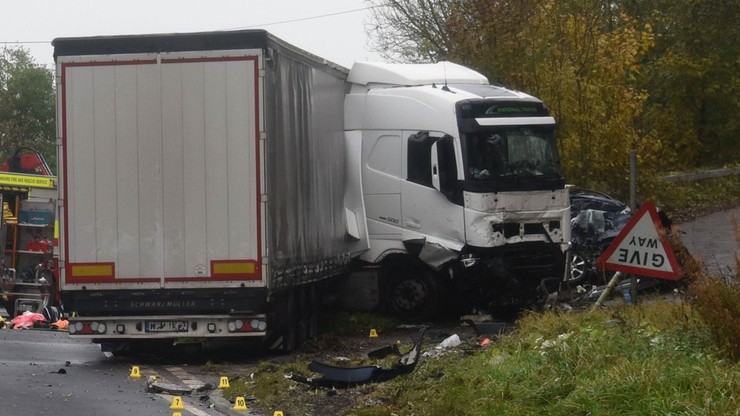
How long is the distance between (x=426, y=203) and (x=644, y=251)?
256 inches

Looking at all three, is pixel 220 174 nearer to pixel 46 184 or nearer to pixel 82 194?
pixel 82 194

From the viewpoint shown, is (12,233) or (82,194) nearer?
(82,194)

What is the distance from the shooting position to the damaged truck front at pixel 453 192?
1778 centimetres

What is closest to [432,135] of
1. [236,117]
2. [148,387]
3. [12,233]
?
[236,117]

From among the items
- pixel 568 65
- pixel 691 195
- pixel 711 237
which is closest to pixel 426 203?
pixel 568 65

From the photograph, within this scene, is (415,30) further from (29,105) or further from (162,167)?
(29,105)

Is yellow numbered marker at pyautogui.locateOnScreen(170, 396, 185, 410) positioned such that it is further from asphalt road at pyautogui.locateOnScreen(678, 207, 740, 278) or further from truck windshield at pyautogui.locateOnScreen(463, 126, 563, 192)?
asphalt road at pyautogui.locateOnScreen(678, 207, 740, 278)

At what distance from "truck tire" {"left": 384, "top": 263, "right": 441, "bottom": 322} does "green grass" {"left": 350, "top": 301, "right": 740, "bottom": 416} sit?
590 centimetres

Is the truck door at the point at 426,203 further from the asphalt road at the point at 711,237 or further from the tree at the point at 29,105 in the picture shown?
the tree at the point at 29,105

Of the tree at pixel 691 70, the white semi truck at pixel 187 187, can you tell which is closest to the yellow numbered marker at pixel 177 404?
the white semi truck at pixel 187 187

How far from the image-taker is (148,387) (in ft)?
41.0

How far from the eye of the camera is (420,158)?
1806 centimetres

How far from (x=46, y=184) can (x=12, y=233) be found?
1.49 m

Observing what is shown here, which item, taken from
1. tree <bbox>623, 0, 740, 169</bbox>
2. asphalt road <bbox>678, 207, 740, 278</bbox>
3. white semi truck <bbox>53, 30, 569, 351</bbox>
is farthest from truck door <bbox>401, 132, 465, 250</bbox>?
tree <bbox>623, 0, 740, 169</bbox>
